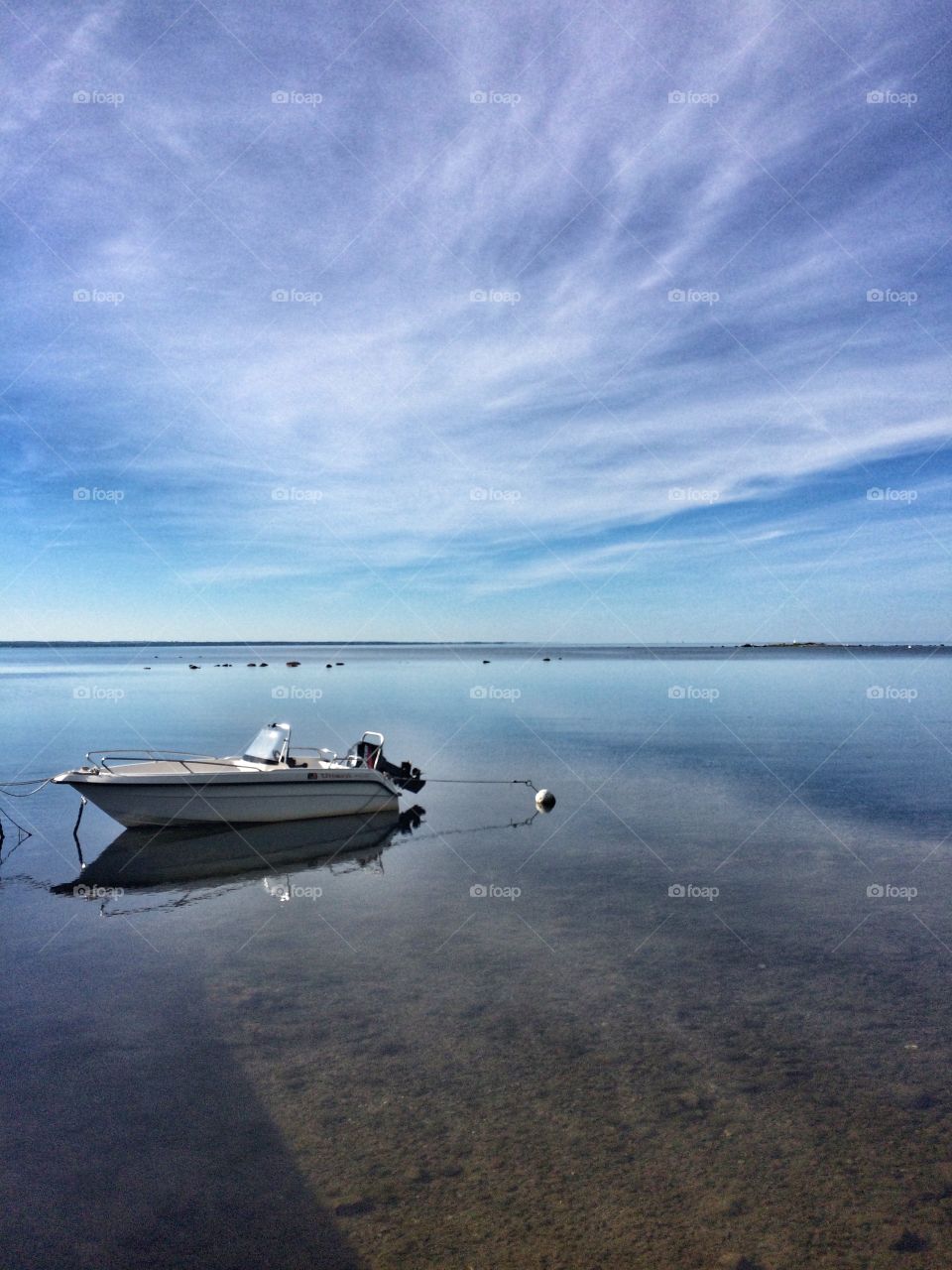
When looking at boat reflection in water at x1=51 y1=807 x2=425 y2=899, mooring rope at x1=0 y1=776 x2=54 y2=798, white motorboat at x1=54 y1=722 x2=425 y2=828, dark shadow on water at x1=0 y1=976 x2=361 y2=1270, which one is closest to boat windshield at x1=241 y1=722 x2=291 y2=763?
white motorboat at x1=54 y1=722 x2=425 y2=828

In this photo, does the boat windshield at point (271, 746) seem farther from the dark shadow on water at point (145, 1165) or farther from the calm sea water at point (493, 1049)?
the dark shadow on water at point (145, 1165)

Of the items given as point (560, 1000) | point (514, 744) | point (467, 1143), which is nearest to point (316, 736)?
point (514, 744)

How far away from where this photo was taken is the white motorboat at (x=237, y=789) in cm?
1973

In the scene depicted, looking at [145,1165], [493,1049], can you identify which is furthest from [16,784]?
[493,1049]

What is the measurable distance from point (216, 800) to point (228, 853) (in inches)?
74.0

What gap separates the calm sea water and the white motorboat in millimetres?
1015

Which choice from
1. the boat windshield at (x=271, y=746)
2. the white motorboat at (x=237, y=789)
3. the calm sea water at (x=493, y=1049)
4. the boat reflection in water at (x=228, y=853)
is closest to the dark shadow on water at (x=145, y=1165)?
the calm sea water at (x=493, y=1049)

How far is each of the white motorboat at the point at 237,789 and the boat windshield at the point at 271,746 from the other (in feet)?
0.09

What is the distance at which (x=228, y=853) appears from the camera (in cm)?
1889

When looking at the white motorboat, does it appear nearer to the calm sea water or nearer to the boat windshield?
the boat windshield

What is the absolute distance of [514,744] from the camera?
36438mm

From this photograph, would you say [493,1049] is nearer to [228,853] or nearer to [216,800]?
[228,853]

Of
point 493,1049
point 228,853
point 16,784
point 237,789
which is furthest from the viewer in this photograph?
point 16,784

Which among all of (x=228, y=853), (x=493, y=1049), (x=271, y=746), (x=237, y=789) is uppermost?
(x=271, y=746)
